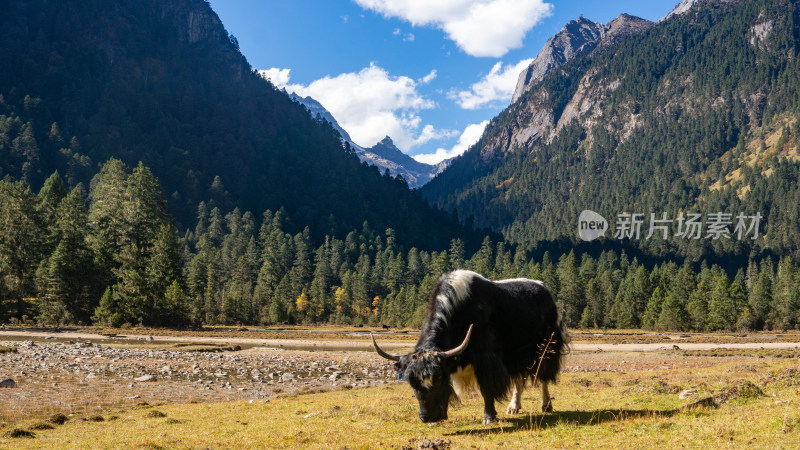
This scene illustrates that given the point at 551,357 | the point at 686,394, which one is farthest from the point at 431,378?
the point at 686,394

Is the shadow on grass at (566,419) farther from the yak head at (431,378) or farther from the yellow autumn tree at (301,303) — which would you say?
the yellow autumn tree at (301,303)

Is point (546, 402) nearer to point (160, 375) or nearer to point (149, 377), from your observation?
point (149, 377)

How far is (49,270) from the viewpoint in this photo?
52.3 m

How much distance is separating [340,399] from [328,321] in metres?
87.4

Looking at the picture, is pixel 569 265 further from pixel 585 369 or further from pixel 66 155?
pixel 66 155

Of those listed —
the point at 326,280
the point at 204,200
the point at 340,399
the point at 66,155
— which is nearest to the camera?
the point at 340,399

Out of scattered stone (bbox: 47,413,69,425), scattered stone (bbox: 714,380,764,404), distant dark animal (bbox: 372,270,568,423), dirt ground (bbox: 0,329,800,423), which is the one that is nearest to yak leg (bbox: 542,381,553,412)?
distant dark animal (bbox: 372,270,568,423)

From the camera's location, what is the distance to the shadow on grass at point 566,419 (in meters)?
9.55

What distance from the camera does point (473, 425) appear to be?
1007 centimetres

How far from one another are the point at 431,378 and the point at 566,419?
11.4 ft

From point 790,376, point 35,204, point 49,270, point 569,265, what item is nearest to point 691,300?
point 569,265

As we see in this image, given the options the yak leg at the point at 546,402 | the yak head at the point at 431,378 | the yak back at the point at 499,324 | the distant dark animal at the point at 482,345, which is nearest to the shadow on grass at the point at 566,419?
the yak leg at the point at 546,402

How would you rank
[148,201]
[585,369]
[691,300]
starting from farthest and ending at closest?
[691,300] → [148,201] → [585,369]

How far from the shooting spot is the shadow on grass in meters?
9.55
